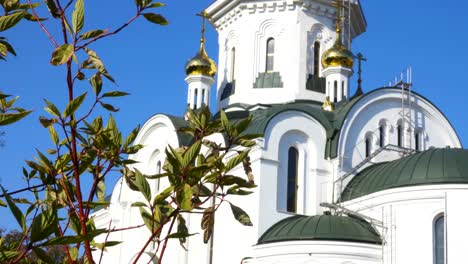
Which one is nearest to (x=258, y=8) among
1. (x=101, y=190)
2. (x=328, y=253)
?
(x=328, y=253)

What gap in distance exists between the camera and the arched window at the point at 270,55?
25.1m

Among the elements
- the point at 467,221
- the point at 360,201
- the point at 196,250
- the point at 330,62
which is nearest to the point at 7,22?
the point at 467,221

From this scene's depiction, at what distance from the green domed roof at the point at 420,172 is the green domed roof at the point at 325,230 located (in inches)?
41.0

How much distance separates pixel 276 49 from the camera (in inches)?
989

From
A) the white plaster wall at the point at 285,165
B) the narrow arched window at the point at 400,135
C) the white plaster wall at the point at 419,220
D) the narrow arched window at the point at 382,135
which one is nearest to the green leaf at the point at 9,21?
the white plaster wall at the point at 419,220

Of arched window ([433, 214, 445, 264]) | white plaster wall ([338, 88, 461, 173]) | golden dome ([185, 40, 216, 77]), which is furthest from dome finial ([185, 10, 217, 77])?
arched window ([433, 214, 445, 264])

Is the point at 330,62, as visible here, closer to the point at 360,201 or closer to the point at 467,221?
the point at 360,201

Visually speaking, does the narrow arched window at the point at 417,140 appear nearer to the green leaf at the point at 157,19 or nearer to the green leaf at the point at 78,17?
the green leaf at the point at 157,19

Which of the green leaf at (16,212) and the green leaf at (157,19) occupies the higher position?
the green leaf at (157,19)

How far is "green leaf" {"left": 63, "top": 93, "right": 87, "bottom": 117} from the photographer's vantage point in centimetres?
267

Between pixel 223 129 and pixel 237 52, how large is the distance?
2262 centimetres

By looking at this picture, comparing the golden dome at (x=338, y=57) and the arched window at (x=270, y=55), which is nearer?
the golden dome at (x=338, y=57)

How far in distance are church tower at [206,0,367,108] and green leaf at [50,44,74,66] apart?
21457 mm

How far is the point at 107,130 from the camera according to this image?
3.19 meters
